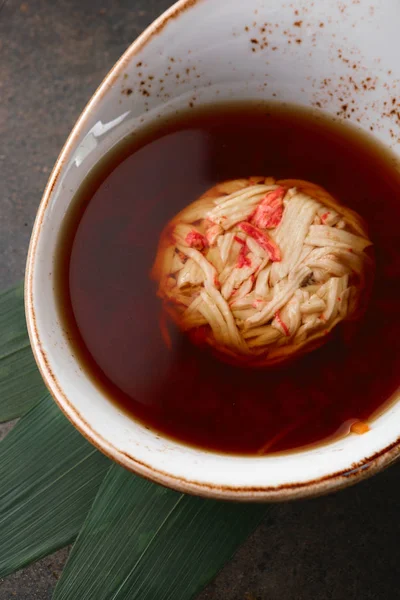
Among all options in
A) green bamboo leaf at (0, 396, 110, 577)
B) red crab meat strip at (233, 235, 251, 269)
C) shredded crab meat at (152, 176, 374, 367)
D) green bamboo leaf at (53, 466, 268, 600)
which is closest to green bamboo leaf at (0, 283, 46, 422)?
green bamboo leaf at (0, 396, 110, 577)

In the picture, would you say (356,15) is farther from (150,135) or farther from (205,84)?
(150,135)

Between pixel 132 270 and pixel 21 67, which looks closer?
pixel 132 270

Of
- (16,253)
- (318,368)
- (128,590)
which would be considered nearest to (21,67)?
(16,253)

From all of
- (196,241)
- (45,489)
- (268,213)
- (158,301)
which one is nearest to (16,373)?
(45,489)

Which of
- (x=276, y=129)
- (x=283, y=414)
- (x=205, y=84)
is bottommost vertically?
(x=283, y=414)

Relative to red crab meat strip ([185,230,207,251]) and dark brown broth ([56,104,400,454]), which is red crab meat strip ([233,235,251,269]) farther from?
dark brown broth ([56,104,400,454])

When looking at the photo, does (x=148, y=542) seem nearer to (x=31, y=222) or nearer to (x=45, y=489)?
(x=45, y=489)

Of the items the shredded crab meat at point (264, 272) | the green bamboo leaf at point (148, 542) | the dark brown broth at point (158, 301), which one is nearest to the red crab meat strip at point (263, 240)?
the shredded crab meat at point (264, 272)
